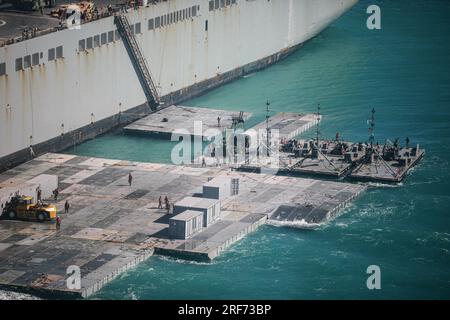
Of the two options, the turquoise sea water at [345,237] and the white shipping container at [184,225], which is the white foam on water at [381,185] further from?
the white shipping container at [184,225]

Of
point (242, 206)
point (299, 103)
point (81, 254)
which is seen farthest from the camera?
point (299, 103)

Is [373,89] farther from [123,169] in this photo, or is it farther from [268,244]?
[268,244]

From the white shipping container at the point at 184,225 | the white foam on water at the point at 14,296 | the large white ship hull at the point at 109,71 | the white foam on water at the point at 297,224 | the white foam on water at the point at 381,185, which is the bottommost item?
the white foam on water at the point at 14,296

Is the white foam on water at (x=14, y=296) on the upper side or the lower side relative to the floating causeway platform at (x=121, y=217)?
lower

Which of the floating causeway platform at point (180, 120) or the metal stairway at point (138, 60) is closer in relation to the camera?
the floating causeway platform at point (180, 120)

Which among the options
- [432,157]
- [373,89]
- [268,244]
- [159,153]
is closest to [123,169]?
[159,153]

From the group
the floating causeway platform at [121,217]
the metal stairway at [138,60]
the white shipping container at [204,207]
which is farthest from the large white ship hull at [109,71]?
the white shipping container at [204,207]
